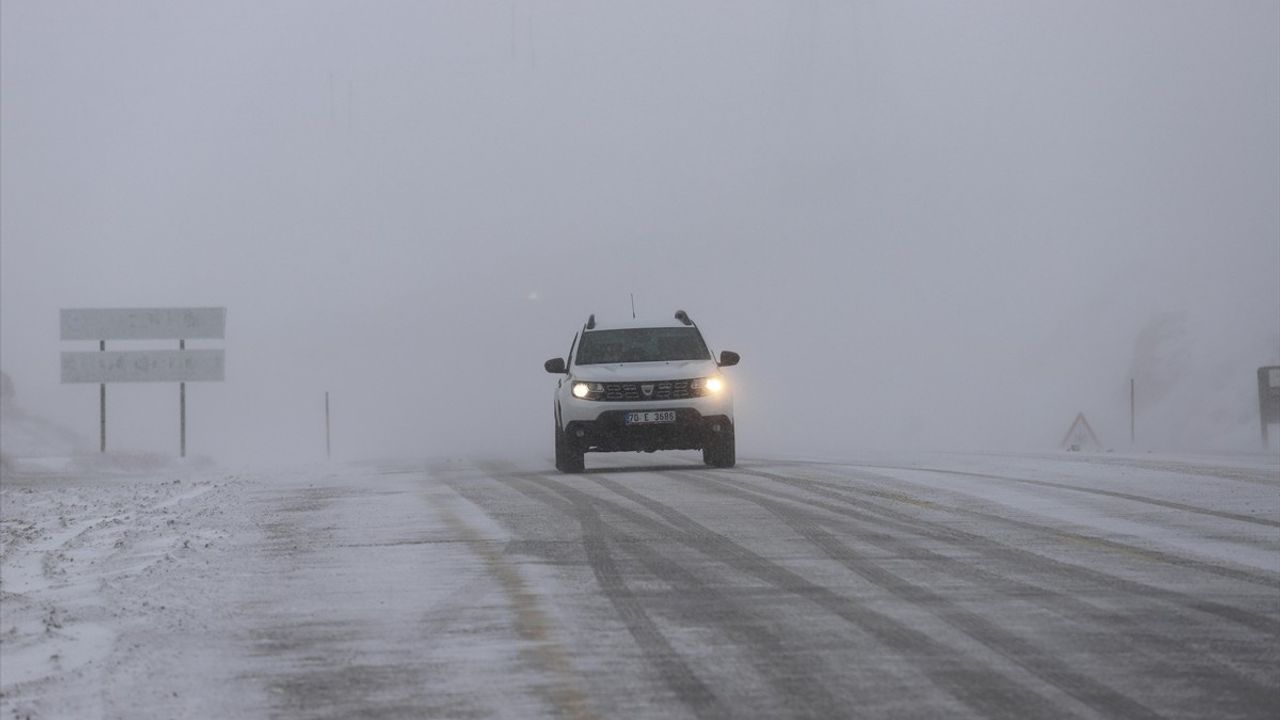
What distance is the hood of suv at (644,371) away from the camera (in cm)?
1941

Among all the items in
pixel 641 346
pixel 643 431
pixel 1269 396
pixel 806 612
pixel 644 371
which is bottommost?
pixel 806 612

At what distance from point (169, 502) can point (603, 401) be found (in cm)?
490

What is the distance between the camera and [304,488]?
1830 centimetres

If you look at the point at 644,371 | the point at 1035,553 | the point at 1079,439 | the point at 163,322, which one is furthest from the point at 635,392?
the point at 163,322

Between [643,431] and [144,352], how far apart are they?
2764 cm

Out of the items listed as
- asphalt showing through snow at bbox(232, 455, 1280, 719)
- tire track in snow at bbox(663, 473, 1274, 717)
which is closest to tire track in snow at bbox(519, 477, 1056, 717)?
asphalt showing through snow at bbox(232, 455, 1280, 719)

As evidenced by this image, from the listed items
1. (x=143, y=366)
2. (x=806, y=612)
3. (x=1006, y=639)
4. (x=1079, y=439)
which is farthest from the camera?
(x=143, y=366)

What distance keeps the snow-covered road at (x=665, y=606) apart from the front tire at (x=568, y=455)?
12.6 ft

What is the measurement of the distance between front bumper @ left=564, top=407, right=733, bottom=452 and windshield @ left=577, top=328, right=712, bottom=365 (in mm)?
1058

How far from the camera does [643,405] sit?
1931 centimetres

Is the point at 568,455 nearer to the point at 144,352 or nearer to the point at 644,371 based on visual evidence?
the point at 644,371

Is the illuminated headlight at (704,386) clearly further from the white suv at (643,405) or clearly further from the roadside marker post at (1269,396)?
the roadside marker post at (1269,396)

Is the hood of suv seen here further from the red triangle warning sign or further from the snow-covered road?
the red triangle warning sign

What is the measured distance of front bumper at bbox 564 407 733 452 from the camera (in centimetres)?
1933
